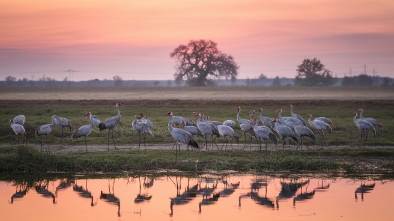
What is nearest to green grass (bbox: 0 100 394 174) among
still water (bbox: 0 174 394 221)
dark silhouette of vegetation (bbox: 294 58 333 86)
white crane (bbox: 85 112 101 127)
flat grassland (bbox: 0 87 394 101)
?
white crane (bbox: 85 112 101 127)

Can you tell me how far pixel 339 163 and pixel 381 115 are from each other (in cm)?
2024

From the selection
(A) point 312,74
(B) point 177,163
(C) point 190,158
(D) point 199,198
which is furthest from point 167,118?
(A) point 312,74

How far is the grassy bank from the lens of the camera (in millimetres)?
21500

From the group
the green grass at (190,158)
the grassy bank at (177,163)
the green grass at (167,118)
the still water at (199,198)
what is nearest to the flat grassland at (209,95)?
the green grass at (167,118)

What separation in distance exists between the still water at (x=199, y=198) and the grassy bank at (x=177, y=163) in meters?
1.25

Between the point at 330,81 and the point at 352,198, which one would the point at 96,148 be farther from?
the point at 330,81

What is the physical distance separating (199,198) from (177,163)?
4881 millimetres

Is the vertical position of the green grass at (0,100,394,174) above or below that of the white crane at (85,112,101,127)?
below

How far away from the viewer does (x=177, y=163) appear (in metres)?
22.2

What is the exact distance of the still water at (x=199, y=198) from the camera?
15.6 m

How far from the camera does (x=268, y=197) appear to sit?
17375 millimetres

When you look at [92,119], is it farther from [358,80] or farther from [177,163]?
[358,80]

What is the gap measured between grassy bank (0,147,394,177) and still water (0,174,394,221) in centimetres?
125

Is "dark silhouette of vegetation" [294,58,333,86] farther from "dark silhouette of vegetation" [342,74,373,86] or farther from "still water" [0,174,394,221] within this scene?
"still water" [0,174,394,221]
